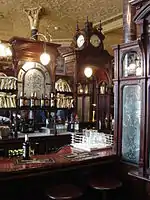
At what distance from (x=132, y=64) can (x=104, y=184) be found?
5.29ft

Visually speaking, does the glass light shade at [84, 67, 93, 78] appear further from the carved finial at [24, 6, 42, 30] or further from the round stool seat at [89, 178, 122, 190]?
the round stool seat at [89, 178, 122, 190]

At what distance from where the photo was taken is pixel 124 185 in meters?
3.73

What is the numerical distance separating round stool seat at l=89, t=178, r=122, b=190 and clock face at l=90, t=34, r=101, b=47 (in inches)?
147

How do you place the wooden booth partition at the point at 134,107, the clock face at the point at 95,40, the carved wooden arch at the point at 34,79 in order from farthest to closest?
1. the clock face at the point at 95,40
2. the carved wooden arch at the point at 34,79
3. the wooden booth partition at the point at 134,107

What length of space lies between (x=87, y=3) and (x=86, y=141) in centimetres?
316

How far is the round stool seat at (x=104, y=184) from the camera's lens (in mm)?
3252

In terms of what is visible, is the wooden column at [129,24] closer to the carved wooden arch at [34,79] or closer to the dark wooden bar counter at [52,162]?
the dark wooden bar counter at [52,162]

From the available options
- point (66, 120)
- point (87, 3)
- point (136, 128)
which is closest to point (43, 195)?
point (136, 128)

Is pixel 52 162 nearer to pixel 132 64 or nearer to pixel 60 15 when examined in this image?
pixel 132 64

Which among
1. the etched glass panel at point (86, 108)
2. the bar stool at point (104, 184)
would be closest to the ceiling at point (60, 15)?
the etched glass panel at point (86, 108)

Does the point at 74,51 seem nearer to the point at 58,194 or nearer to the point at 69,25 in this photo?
the point at 69,25

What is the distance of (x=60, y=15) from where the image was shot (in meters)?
6.68

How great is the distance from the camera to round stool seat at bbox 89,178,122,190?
10.7 feet

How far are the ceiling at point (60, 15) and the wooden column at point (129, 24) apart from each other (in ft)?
4.54
